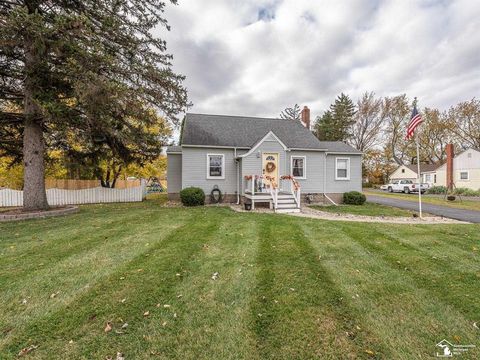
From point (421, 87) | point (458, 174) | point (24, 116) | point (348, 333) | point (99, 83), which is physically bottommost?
point (348, 333)

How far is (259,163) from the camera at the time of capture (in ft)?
44.8

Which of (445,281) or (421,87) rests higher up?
(421,87)

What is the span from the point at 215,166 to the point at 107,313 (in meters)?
11.7

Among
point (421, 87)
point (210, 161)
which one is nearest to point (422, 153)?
point (421, 87)

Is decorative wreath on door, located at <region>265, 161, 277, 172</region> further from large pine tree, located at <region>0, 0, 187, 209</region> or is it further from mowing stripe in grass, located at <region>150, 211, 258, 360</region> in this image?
mowing stripe in grass, located at <region>150, 211, 258, 360</region>

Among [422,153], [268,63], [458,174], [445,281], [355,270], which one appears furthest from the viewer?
[422,153]

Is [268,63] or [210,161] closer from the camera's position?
[210,161]

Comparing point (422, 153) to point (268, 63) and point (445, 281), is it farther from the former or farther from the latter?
point (445, 281)

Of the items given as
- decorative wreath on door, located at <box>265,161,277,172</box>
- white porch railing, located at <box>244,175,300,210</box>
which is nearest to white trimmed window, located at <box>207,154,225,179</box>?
white porch railing, located at <box>244,175,300,210</box>

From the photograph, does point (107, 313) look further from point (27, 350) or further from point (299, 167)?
point (299, 167)

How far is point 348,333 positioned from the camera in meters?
2.70

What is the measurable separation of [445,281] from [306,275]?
7.56 ft

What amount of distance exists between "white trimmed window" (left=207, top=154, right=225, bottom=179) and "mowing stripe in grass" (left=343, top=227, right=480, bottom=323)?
9306 millimetres

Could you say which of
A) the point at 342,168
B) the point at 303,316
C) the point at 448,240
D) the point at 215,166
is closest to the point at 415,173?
the point at 342,168
